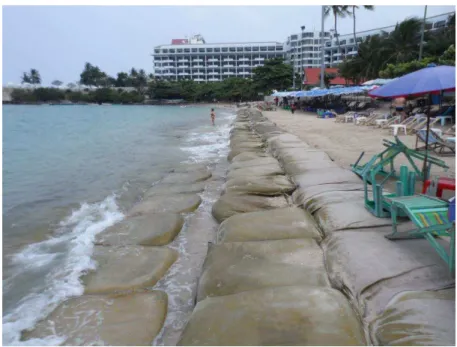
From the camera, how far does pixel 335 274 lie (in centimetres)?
283

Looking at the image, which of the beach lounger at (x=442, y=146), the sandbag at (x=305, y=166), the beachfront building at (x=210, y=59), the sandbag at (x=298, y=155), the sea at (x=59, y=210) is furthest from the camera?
the beachfront building at (x=210, y=59)

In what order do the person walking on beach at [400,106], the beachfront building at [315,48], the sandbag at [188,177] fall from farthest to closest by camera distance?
the beachfront building at [315,48] → the person walking on beach at [400,106] → the sandbag at [188,177]

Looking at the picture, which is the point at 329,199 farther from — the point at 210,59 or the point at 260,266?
the point at 210,59

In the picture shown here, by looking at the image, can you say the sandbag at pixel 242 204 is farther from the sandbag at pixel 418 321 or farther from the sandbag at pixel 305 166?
the sandbag at pixel 418 321

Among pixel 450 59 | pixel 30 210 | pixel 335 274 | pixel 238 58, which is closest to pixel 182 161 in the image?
pixel 30 210

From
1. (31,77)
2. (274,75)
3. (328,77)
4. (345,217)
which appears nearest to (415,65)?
(345,217)

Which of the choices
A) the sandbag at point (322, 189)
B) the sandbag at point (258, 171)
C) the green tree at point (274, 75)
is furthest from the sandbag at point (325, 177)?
the green tree at point (274, 75)

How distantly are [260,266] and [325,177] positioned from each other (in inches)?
101

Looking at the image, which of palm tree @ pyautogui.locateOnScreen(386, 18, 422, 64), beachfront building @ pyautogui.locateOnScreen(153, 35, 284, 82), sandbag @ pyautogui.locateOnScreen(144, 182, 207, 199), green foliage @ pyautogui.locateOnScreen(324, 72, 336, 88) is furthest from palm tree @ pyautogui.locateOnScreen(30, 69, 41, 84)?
sandbag @ pyautogui.locateOnScreen(144, 182, 207, 199)

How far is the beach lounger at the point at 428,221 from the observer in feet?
8.20

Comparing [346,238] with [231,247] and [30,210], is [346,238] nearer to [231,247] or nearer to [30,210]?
[231,247]

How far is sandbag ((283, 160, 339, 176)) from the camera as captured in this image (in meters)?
5.84

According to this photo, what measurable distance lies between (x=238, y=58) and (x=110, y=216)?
3763 inches

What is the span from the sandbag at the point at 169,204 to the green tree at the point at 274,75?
4868cm
